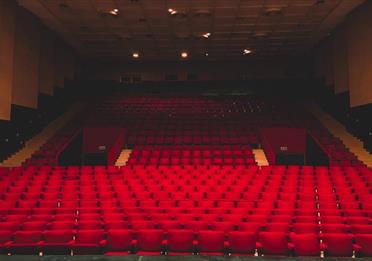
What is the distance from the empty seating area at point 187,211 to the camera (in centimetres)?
409

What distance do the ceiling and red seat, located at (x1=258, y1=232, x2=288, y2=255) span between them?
238 inches

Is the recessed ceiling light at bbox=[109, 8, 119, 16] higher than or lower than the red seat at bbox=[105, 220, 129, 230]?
higher

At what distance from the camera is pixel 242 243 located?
409cm

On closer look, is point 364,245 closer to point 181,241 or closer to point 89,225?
point 181,241

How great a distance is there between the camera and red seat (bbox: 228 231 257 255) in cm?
409

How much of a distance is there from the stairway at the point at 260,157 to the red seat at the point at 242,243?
199 inches

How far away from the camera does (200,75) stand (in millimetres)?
15422

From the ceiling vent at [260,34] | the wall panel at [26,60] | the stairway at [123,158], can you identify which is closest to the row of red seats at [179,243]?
the stairway at [123,158]

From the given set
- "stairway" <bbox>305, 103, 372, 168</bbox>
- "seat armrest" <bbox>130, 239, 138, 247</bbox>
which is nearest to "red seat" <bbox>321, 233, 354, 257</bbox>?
"seat armrest" <bbox>130, 239, 138, 247</bbox>

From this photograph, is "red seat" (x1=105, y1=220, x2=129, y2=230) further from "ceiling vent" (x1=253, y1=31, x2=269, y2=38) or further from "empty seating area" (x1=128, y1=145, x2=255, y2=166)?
"ceiling vent" (x1=253, y1=31, x2=269, y2=38)

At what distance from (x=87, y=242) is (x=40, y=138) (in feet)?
25.3

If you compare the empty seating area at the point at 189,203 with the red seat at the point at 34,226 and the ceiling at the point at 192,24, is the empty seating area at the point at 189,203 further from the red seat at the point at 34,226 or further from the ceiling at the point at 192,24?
the ceiling at the point at 192,24

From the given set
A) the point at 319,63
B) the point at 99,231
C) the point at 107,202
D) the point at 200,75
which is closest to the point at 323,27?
the point at 319,63

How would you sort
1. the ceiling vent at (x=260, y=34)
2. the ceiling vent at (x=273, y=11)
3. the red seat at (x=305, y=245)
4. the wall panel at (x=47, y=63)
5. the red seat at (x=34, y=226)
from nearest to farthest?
the red seat at (x=305, y=245), the red seat at (x=34, y=226), the ceiling vent at (x=273, y=11), the wall panel at (x=47, y=63), the ceiling vent at (x=260, y=34)
